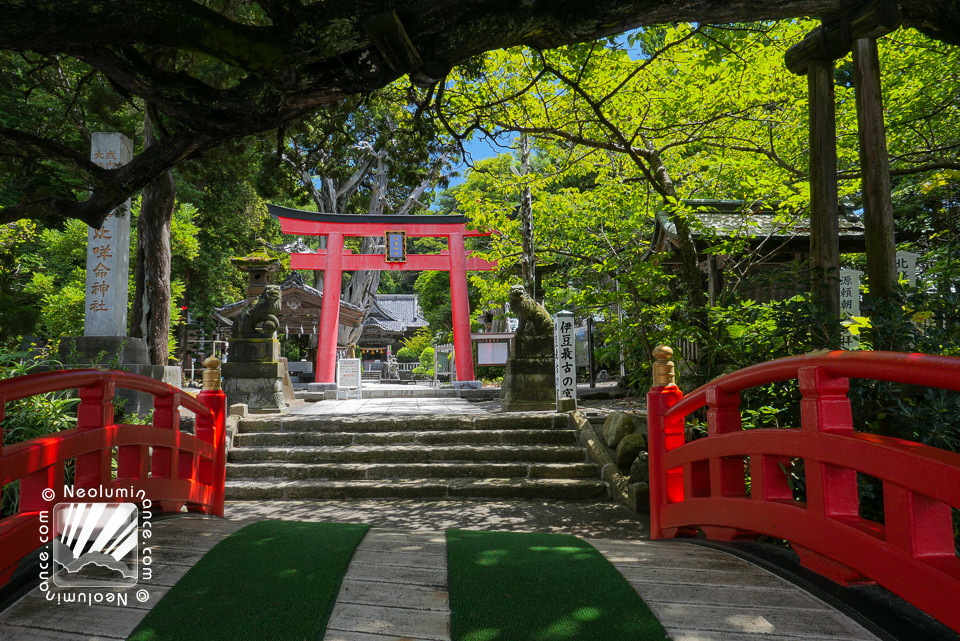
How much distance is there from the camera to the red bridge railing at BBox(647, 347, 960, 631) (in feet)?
5.59

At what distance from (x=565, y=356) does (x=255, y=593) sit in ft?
23.2

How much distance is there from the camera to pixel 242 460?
7.74 m

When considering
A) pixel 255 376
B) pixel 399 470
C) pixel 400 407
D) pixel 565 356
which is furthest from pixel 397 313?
pixel 399 470

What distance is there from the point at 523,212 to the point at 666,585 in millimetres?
12475

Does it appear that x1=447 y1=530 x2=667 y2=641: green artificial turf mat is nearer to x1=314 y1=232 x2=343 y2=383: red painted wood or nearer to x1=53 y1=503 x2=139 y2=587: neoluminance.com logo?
x1=53 y1=503 x2=139 y2=587: neoluminance.com logo

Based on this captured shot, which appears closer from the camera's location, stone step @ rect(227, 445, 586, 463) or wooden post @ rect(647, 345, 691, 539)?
wooden post @ rect(647, 345, 691, 539)

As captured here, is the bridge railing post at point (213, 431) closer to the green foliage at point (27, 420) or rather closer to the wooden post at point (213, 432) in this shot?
the wooden post at point (213, 432)

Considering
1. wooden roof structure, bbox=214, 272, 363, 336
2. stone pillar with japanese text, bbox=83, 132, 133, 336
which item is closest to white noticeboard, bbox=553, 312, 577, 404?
stone pillar with japanese text, bbox=83, 132, 133, 336

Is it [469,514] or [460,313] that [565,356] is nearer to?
[469,514]

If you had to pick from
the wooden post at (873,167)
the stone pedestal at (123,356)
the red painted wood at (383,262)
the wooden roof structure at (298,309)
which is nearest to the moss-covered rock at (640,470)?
the wooden post at (873,167)

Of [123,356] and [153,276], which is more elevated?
[153,276]

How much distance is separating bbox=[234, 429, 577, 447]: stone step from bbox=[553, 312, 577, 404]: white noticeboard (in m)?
0.84

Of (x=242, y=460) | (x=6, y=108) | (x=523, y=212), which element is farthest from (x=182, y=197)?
(x=242, y=460)

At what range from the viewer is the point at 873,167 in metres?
3.99
